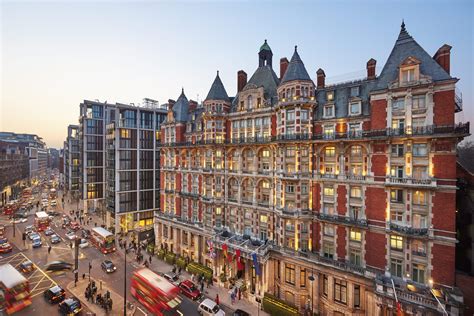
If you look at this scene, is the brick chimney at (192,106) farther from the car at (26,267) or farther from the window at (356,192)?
the car at (26,267)

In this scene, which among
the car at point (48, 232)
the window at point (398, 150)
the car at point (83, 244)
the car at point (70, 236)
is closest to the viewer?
the window at point (398, 150)

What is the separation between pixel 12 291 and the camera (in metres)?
27.3

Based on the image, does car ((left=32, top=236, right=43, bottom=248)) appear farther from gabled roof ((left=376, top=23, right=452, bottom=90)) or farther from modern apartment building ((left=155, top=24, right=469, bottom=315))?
gabled roof ((left=376, top=23, right=452, bottom=90))

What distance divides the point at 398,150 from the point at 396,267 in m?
14.5

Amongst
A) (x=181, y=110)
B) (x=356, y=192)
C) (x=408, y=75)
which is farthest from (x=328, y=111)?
(x=181, y=110)

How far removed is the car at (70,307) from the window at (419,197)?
44.9m

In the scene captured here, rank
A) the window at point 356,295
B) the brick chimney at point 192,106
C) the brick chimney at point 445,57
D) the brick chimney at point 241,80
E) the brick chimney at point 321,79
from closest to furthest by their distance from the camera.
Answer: the brick chimney at point 445,57, the window at point 356,295, the brick chimney at point 321,79, the brick chimney at point 241,80, the brick chimney at point 192,106

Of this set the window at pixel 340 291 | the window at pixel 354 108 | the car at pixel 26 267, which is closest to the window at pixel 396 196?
the window at pixel 354 108

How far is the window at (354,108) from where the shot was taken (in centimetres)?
2991

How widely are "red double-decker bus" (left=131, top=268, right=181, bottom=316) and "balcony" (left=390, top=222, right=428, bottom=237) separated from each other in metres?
27.9

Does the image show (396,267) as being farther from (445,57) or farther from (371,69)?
(371,69)

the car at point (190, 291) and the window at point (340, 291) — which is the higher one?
the window at point (340, 291)

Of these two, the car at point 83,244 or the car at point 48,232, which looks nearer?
the car at point 83,244

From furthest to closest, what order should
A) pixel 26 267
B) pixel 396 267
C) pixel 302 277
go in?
pixel 26 267, pixel 302 277, pixel 396 267
